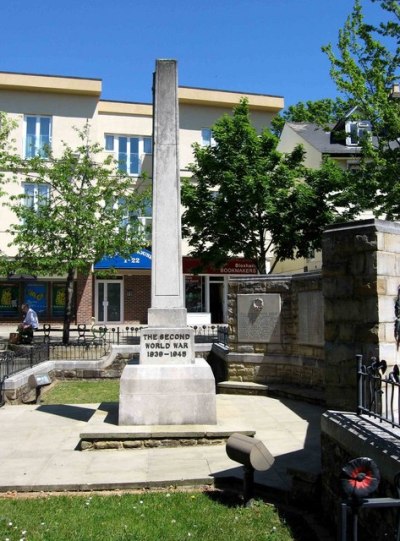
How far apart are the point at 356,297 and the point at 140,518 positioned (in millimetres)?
3075

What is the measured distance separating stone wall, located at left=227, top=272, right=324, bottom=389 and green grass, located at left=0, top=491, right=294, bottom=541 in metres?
6.37

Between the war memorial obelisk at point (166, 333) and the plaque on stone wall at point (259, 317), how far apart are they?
13.6 ft

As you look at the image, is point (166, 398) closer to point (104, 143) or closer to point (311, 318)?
point (311, 318)

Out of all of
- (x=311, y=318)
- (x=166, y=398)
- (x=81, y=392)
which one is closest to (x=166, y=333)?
(x=166, y=398)

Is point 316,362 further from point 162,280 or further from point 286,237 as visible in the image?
point 286,237

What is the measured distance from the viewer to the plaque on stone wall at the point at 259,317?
12.6 meters

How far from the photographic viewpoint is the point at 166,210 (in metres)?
8.93

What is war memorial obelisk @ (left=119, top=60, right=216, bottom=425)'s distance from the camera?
8.11 meters

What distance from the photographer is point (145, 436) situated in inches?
298

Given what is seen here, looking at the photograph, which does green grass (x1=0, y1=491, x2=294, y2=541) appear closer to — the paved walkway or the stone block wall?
the paved walkway

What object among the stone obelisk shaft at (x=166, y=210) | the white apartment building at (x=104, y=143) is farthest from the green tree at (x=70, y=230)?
the stone obelisk shaft at (x=166, y=210)

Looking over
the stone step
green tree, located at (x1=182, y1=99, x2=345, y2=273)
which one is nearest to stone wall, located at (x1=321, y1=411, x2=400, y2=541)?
the stone step

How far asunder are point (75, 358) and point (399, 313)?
44.7 feet

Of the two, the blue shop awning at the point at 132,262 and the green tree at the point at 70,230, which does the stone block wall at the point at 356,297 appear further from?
the blue shop awning at the point at 132,262
